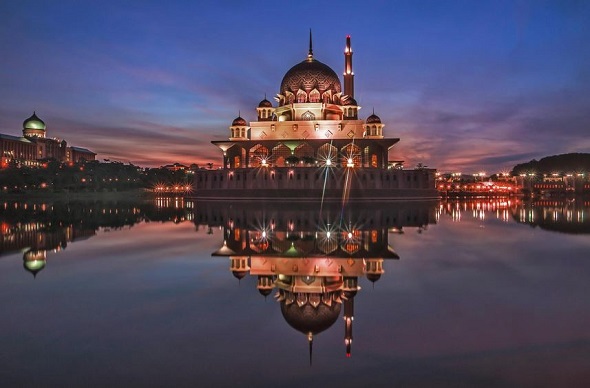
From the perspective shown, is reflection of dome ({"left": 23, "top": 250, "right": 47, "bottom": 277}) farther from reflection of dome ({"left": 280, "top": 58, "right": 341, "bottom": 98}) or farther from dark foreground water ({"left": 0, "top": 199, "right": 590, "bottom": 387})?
reflection of dome ({"left": 280, "top": 58, "right": 341, "bottom": 98})

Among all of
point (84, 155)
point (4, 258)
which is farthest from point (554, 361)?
point (84, 155)

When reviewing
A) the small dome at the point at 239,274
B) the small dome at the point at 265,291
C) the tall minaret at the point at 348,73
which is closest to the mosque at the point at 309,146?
the tall minaret at the point at 348,73

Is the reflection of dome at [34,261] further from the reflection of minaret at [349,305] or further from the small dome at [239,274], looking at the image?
the reflection of minaret at [349,305]

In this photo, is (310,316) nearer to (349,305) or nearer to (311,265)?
(349,305)

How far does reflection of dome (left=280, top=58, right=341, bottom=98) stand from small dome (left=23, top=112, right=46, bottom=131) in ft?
248

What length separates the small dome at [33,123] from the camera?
105 meters

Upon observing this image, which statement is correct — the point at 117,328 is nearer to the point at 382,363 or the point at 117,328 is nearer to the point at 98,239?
the point at 382,363

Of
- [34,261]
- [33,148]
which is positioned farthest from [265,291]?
[33,148]

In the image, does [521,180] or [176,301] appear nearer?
[176,301]

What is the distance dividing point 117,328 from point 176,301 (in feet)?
4.44

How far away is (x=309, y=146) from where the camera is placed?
51.6 metres

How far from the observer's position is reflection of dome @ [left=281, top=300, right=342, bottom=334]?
17.6 feet

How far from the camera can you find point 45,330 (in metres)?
5.27

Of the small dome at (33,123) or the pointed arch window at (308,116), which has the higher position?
the small dome at (33,123)
